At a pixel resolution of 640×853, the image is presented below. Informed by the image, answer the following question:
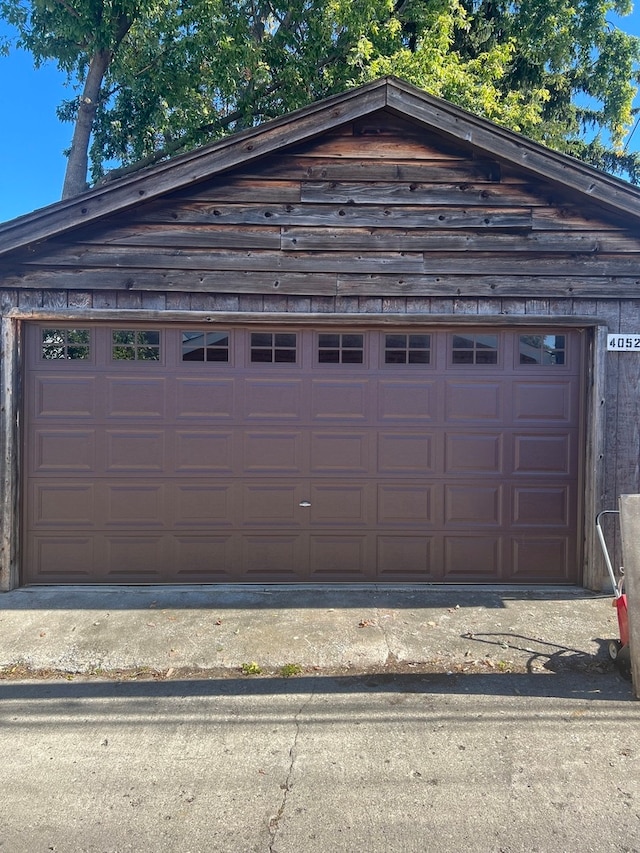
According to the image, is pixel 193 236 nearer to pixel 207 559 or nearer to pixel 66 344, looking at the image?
pixel 66 344

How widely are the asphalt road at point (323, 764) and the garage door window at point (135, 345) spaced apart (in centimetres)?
312

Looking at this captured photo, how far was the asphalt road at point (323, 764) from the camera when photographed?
8.49ft

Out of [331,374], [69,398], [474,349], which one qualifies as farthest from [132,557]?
[474,349]

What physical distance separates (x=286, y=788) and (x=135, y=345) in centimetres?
435

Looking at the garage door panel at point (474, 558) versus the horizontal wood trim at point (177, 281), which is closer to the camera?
the horizontal wood trim at point (177, 281)

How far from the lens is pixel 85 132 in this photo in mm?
12383

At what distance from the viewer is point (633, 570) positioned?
3.85 m

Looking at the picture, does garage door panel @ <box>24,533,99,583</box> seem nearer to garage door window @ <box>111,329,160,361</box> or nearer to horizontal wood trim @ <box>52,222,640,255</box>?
garage door window @ <box>111,329,160,361</box>

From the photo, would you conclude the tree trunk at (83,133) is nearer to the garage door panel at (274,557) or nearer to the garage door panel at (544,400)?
the garage door panel at (274,557)

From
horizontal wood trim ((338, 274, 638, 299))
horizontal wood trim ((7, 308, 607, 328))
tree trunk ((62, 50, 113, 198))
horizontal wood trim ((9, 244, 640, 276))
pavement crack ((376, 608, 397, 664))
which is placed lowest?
pavement crack ((376, 608, 397, 664))

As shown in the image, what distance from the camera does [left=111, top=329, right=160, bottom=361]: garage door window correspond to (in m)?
5.94

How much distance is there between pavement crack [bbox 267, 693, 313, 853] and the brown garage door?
249 cm

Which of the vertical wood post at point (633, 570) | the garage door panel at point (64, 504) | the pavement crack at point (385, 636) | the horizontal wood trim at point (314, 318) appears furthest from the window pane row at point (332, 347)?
the pavement crack at point (385, 636)

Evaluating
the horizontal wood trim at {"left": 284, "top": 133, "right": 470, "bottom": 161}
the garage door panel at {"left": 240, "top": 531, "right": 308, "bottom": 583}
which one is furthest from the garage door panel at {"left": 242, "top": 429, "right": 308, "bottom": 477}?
the horizontal wood trim at {"left": 284, "top": 133, "right": 470, "bottom": 161}
